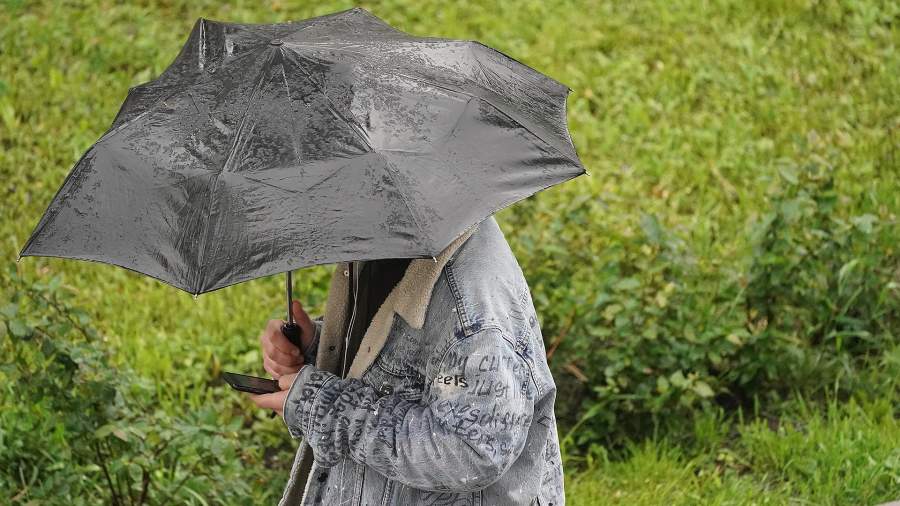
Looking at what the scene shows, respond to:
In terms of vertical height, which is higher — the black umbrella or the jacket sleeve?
the black umbrella

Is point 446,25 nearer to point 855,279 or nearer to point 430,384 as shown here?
point 855,279

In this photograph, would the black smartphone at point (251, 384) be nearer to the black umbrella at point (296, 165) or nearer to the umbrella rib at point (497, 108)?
the black umbrella at point (296, 165)

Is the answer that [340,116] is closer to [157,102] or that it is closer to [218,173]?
[218,173]

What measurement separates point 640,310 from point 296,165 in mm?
2118

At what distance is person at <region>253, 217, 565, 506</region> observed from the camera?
198 cm

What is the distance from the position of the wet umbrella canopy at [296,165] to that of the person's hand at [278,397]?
0.40 metres

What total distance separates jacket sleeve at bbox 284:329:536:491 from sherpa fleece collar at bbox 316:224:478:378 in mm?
74

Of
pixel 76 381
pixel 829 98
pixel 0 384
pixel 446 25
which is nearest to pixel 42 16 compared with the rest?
pixel 446 25

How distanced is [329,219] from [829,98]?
13.9ft

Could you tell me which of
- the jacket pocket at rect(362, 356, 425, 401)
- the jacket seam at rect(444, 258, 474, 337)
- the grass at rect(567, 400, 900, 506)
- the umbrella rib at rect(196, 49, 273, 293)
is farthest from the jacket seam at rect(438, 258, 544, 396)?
the grass at rect(567, 400, 900, 506)

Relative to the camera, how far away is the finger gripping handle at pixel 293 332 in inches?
94.7

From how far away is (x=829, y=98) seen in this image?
5531 mm

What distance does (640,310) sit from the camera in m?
3.82

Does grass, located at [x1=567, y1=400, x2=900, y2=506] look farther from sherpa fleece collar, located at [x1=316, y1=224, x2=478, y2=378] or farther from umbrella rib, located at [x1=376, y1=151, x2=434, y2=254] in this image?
umbrella rib, located at [x1=376, y1=151, x2=434, y2=254]
